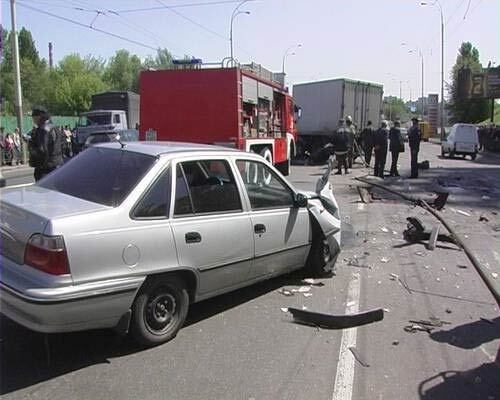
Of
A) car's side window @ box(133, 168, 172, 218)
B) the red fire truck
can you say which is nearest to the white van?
the red fire truck

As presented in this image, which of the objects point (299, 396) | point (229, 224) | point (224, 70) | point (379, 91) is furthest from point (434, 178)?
point (299, 396)

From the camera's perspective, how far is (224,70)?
14008mm

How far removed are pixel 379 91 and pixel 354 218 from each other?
68.9 feet

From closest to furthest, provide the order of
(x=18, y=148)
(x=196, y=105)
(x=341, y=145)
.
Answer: (x=196, y=105), (x=341, y=145), (x=18, y=148)

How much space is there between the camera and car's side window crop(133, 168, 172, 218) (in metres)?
4.64

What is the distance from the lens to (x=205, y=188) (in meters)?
5.30

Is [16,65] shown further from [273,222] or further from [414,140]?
[273,222]

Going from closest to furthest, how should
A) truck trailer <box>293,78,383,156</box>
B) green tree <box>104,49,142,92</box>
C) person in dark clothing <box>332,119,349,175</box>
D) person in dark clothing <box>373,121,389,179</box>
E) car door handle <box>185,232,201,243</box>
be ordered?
car door handle <box>185,232,201,243</box>
person in dark clothing <box>373,121,389,179</box>
person in dark clothing <box>332,119,349,175</box>
truck trailer <box>293,78,383,156</box>
green tree <box>104,49,142,92</box>

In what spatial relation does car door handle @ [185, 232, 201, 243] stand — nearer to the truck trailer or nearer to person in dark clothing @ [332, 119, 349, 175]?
person in dark clothing @ [332, 119, 349, 175]

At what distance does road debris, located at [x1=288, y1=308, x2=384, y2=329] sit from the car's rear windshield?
194 cm

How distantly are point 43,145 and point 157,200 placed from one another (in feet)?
14.3

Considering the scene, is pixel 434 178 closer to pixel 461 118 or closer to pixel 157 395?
pixel 157 395

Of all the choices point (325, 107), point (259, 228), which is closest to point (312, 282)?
point (259, 228)

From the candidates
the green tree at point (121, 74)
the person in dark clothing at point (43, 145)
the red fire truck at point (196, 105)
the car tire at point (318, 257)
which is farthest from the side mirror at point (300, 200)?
the green tree at point (121, 74)
